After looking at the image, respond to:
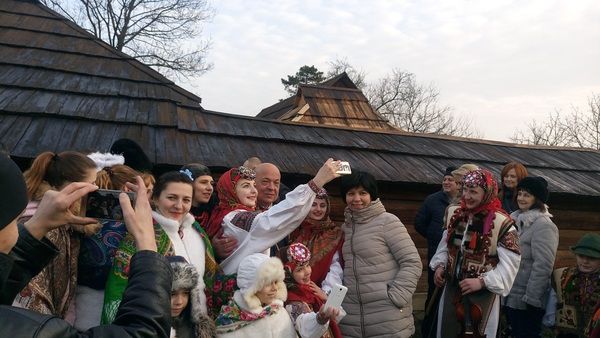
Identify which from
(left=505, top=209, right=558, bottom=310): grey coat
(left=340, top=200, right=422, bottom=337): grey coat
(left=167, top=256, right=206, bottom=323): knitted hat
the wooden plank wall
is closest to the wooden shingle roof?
the wooden plank wall

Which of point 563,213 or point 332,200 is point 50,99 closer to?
point 332,200

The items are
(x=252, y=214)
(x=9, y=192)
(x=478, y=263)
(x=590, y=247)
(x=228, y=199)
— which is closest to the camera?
(x=9, y=192)

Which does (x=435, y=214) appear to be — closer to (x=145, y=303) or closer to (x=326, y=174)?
(x=326, y=174)

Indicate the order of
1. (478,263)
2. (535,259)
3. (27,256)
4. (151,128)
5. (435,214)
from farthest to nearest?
(151,128) → (435,214) → (535,259) → (478,263) → (27,256)

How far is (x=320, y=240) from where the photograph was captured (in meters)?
3.52

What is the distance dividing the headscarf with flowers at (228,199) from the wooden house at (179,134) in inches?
70.8

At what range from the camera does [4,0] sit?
7668 mm

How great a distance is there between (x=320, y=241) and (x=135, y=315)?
7.63 ft

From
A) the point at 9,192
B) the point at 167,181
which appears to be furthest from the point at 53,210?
the point at 167,181

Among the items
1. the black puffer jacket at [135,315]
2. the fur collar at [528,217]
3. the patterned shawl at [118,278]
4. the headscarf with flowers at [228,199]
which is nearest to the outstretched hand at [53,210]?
the black puffer jacket at [135,315]

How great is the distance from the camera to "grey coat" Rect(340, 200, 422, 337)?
3.31 meters

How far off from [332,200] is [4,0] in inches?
246

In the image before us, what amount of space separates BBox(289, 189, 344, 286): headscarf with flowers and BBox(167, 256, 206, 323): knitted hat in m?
1.12

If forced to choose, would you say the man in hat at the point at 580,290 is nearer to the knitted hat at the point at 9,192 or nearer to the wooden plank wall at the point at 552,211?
the wooden plank wall at the point at 552,211
